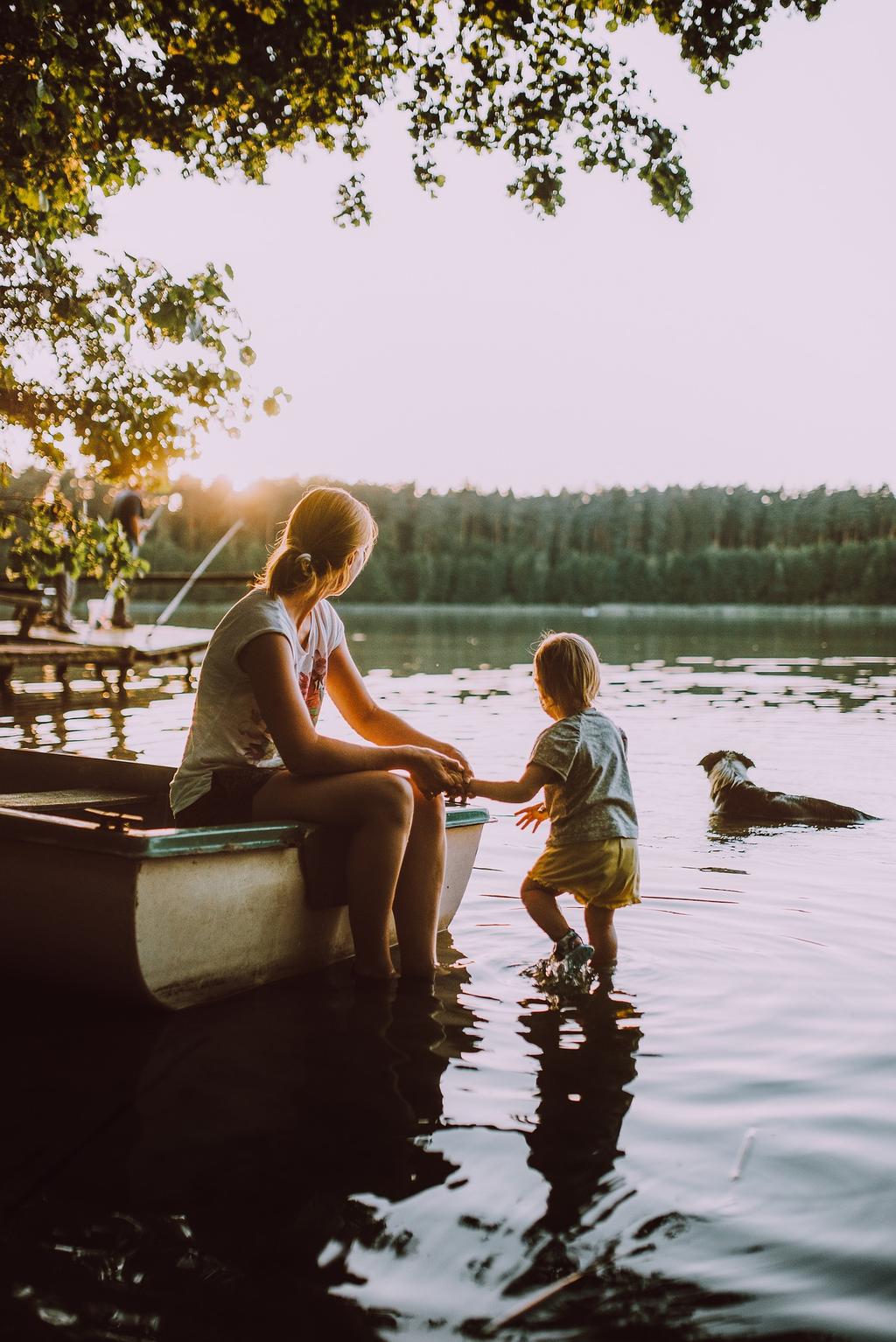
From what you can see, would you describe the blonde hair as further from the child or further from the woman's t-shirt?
the child

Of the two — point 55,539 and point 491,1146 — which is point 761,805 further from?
point 491,1146

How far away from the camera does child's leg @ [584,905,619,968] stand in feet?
14.7

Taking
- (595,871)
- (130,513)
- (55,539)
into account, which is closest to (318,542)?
(595,871)

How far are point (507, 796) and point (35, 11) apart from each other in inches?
152

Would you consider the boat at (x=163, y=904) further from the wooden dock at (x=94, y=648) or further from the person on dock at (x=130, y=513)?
the person on dock at (x=130, y=513)

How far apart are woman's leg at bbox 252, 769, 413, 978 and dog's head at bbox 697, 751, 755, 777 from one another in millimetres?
4561

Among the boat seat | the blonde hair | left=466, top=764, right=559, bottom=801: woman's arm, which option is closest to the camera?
the blonde hair

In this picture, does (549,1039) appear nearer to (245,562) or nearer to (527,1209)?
(527,1209)

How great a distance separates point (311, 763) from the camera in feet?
12.8

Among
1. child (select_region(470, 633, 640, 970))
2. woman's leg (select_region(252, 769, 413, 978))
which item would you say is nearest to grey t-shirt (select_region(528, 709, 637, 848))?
child (select_region(470, 633, 640, 970))

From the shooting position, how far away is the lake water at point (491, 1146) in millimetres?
2246

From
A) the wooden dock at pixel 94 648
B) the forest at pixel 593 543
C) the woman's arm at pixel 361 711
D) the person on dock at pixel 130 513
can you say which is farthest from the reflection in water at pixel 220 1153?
the forest at pixel 593 543

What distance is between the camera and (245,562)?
297 ft

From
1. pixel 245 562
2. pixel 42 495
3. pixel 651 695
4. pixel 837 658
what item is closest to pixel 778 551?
pixel 245 562
